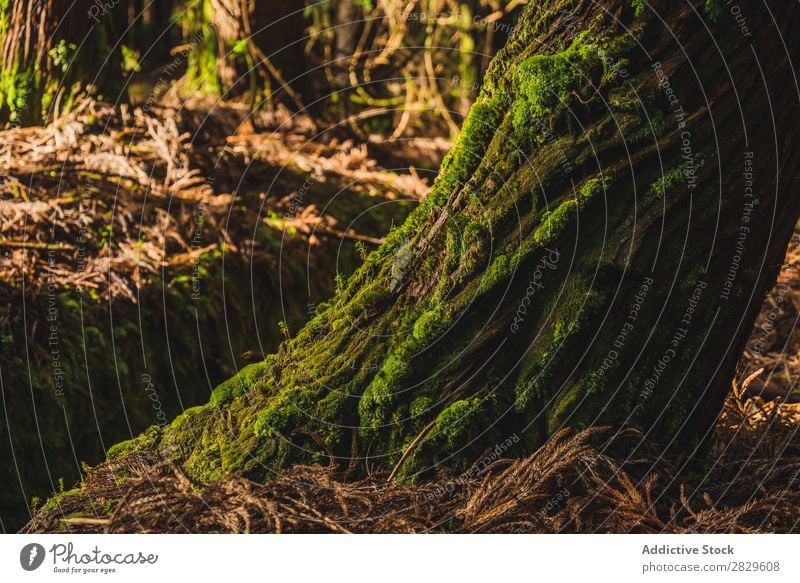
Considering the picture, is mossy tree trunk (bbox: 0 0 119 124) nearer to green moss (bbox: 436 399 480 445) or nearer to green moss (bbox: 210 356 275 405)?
green moss (bbox: 210 356 275 405)

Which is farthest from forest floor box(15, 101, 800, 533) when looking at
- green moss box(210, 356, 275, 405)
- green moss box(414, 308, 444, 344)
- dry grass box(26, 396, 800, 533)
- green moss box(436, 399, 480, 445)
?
green moss box(414, 308, 444, 344)

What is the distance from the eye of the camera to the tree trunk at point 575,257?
7.76 ft

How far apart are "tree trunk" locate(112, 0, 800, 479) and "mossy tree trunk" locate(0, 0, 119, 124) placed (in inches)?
120

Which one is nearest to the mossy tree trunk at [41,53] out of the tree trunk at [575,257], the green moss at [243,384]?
the green moss at [243,384]

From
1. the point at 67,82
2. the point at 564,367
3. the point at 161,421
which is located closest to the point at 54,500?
the point at 161,421

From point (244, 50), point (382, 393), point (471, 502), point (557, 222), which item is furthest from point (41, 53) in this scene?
point (471, 502)

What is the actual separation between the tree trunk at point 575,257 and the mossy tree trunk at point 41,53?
3.04 m

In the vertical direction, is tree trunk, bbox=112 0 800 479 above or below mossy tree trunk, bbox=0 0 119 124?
below

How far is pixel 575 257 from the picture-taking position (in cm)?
245

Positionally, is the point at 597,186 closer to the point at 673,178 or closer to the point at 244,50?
the point at 673,178

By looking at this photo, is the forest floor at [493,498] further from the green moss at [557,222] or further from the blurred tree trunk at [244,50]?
the blurred tree trunk at [244,50]

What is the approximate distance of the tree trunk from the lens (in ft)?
7.76

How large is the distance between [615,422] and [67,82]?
13.1 ft
